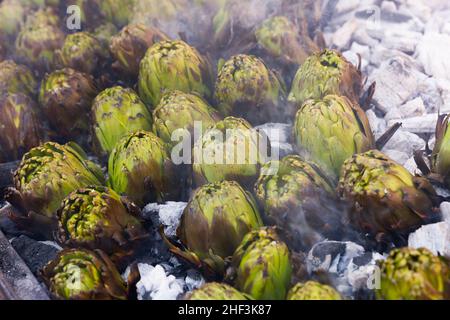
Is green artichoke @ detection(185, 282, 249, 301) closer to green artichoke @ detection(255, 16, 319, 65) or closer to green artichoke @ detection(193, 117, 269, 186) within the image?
green artichoke @ detection(193, 117, 269, 186)

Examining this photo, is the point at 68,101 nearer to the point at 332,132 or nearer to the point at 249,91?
the point at 249,91

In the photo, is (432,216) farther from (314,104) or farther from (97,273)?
(97,273)

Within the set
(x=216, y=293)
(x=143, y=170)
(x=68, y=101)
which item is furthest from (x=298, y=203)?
(x=68, y=101)

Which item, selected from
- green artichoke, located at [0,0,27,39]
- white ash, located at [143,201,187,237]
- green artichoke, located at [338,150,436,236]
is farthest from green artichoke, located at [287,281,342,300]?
green artichoke, located at [0,0,27,39]

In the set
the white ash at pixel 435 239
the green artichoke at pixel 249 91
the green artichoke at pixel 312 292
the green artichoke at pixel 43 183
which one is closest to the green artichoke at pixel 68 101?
the green artichoke at pixel 43 183

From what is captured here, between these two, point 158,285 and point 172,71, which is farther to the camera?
point 172,71

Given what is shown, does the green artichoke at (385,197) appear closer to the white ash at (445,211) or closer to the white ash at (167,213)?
the white ash at (445,211)
